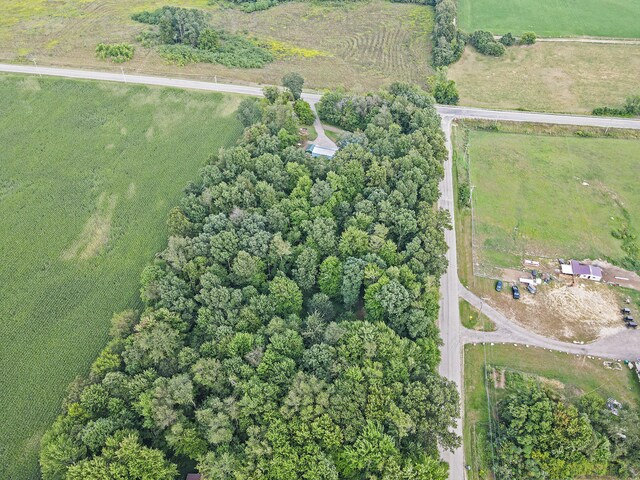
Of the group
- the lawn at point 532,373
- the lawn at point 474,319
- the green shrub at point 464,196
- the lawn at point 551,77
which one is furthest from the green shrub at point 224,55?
the lawn at point 532,373

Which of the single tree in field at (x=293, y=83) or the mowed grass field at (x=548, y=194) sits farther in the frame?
the single tree in field at (x=293, y=83)

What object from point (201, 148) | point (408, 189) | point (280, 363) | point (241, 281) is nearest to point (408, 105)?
point (408, 189)

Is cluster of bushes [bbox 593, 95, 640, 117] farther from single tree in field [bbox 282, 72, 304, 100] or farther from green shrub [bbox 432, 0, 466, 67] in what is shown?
single tree in field [bbox 282, 72, 304, 100]

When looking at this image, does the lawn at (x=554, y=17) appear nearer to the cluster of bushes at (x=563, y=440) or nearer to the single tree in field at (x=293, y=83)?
the single tree in field at (x=293, y=83)

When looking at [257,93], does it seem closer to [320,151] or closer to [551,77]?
[320,151]

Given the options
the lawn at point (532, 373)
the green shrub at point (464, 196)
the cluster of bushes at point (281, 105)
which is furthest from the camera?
the cluster of bushes at point (281, 105)

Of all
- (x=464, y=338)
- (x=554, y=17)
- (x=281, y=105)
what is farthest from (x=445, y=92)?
(x=554, y=17)
